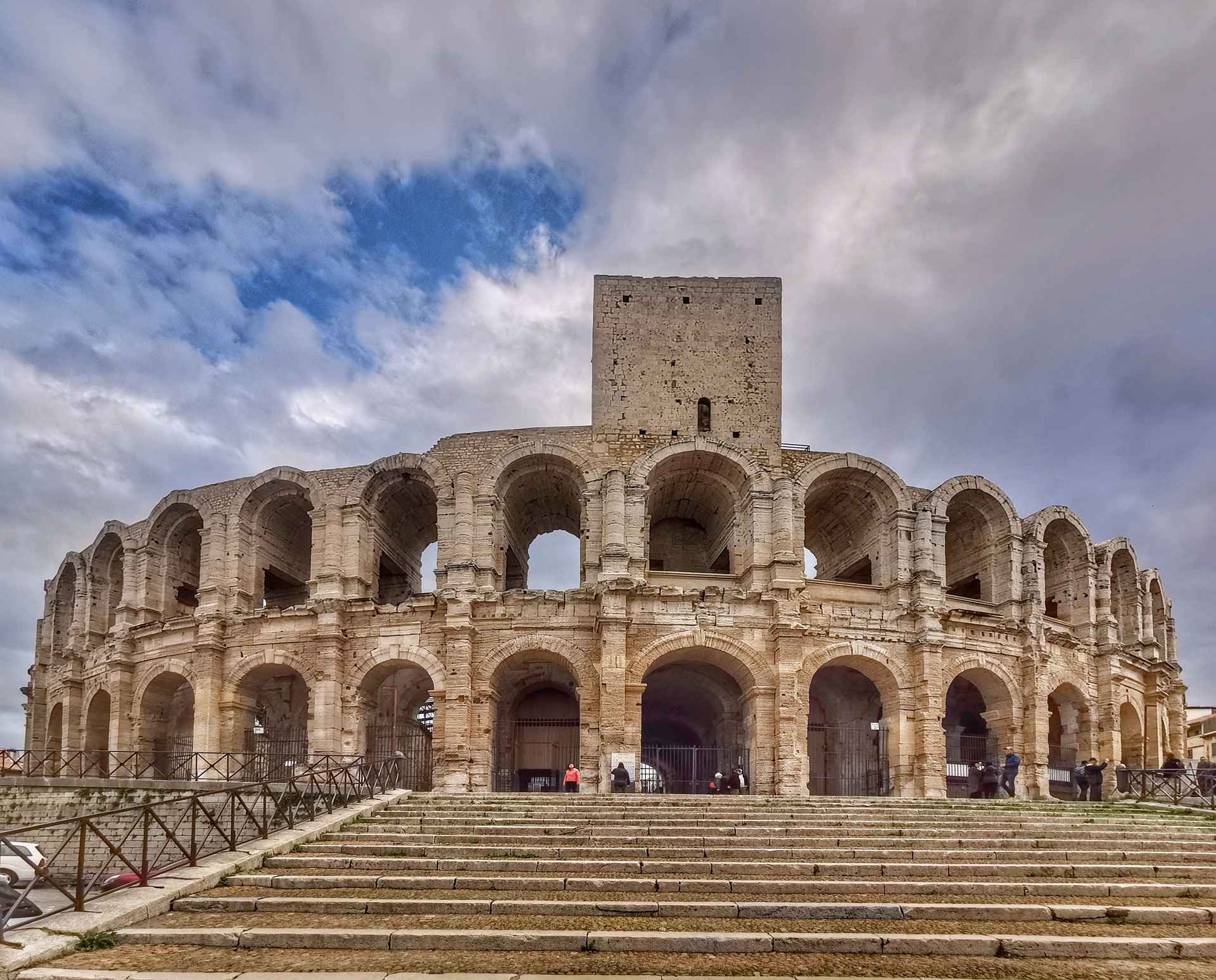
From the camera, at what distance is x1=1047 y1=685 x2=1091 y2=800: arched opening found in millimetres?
22531

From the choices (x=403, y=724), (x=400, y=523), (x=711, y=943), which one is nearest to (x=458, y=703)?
(x=403, y=724)

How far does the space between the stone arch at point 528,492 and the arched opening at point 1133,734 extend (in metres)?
16.2

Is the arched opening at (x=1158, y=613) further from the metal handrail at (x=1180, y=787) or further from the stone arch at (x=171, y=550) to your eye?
the stone arch at (x=171, y=550)

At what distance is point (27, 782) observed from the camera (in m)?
18.5

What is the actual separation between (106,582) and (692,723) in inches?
706

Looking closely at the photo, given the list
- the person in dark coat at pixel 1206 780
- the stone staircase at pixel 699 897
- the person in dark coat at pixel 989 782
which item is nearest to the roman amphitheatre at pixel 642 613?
the person in dark coat at pixel 989 782

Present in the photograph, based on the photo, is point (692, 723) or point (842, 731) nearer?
point (842, 731)

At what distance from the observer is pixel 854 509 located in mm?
23297

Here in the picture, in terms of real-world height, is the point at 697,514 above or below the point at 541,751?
above

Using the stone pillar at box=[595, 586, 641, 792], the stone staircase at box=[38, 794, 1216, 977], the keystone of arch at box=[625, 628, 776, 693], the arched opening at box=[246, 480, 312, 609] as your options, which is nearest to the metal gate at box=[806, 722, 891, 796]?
the keystone of arch at box=[625, 628, 776, 693]

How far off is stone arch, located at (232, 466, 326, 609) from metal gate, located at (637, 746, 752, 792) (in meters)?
10.3

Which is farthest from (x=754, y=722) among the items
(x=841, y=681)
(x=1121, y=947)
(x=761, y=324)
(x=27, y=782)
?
(x=27, y=782)

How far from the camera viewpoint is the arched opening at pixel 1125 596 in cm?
2525

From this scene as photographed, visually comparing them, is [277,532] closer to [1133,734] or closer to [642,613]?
[642,613]
